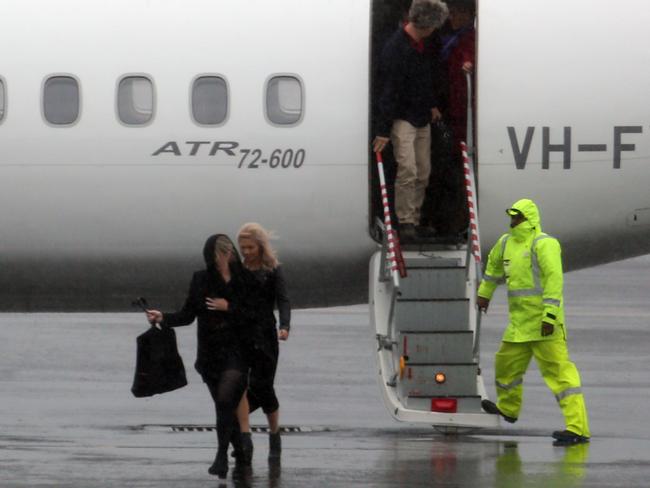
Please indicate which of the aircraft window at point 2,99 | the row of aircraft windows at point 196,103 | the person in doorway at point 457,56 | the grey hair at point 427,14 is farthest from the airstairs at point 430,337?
the aircraft window at point 2,99

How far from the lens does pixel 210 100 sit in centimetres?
1365

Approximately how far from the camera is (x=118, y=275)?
14.0 metres

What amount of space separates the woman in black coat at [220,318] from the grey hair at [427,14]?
8.38 ft

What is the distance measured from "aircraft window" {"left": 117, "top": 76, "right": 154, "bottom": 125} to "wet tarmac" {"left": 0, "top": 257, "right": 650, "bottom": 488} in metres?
2.37

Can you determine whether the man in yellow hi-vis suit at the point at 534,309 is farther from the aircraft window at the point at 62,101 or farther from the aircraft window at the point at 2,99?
the aircraft window at the point at 2,99

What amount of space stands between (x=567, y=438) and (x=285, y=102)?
3.19 m

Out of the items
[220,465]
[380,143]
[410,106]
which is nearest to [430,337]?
[380,143]

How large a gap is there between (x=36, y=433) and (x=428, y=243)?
3.28 m

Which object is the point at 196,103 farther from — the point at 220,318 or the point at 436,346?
the point at 436,346

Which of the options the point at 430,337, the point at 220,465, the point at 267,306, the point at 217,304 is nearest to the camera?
the point at 220,465

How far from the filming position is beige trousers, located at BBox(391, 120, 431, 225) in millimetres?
13719

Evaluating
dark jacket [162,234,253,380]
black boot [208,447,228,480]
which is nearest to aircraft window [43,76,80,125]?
dark jacket [162,234,253,380]

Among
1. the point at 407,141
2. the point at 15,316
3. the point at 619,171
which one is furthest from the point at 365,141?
the point at 15,316

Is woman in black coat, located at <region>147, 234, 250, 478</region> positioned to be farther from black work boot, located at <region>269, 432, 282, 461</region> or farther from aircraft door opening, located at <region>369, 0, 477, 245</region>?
aircraft door opening, located at <region>369, 0, 477, 245</region>
